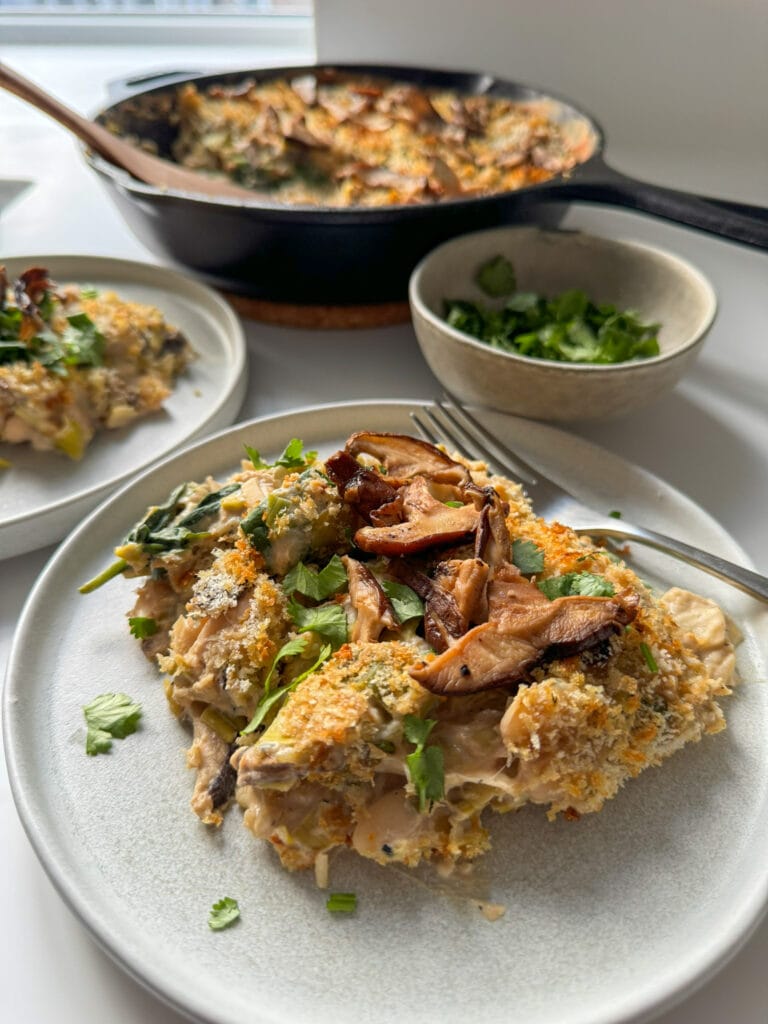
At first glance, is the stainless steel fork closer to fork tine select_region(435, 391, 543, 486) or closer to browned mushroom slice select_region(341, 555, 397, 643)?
fork tine select_region(435, 391, 543, 486)

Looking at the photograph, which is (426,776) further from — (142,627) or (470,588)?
(142,627)

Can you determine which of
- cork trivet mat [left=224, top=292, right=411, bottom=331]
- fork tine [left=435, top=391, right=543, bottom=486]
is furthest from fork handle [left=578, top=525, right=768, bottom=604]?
cork trivet mat [left=224, top=292, right=411, bottom=331]

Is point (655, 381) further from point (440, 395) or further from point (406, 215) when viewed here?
point (406, 215)

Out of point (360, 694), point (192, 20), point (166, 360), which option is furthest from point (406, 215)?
point (192, 20)

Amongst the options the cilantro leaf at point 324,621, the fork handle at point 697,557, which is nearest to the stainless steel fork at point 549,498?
the fork handle at point 697,557

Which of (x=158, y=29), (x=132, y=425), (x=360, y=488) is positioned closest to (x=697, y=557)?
(x=360, y=488)

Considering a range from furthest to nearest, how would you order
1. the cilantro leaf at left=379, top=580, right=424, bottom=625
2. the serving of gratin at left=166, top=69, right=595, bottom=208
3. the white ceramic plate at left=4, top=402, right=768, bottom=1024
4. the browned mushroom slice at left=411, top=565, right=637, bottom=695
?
the serving of gratin at left=166, top=69, right=595, bottom=208 < the cilantro leaf at left=379, top=580, right=424, bottom=625 < the browned mushroom slice at left=411, top=565, right=637, bottom=695 < the white ceramic plate at left=4, top=402, right=768, bottom=1024

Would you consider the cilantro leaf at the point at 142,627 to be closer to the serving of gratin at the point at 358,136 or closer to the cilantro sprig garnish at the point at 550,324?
the cilantro sprig garnish at the point at 550,324
